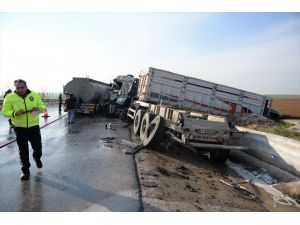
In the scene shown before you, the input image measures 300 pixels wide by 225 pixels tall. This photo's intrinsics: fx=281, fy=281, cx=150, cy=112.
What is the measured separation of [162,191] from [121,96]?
1531cm

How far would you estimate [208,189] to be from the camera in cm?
605

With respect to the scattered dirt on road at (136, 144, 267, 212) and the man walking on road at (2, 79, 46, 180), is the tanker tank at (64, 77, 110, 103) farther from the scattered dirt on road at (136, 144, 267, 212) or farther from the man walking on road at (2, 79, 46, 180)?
the man walking on road at (2, 79, 46, 180)

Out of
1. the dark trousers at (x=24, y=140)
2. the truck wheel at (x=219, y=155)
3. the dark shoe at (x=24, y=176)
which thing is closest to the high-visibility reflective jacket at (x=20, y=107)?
the dark trousers at (x=24, y=140)

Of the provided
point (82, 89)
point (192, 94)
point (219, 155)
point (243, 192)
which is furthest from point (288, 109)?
point (243, 192)

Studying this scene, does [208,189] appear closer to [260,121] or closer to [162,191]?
[162,191]

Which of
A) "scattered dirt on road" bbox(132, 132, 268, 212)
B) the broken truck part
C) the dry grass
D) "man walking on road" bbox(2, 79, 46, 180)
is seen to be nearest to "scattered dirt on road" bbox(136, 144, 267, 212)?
"scattered dirt on road" bbox(132, 132, 268, 212)

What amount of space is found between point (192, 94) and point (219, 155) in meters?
4.94

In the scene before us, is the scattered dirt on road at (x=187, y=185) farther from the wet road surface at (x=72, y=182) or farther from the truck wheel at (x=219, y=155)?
the wet road surface at (x=72, y=182)

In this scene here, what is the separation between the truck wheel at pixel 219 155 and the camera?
855 cm

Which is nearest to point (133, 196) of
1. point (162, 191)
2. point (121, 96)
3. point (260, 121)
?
point (162, 191)

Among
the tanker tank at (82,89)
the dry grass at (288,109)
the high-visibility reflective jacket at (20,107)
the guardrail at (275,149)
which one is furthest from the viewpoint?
the dry grass at (288,109)

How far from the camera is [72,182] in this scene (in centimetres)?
552

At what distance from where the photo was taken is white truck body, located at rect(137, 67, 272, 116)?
1270 cm

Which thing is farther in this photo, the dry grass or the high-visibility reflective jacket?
the dry grass
